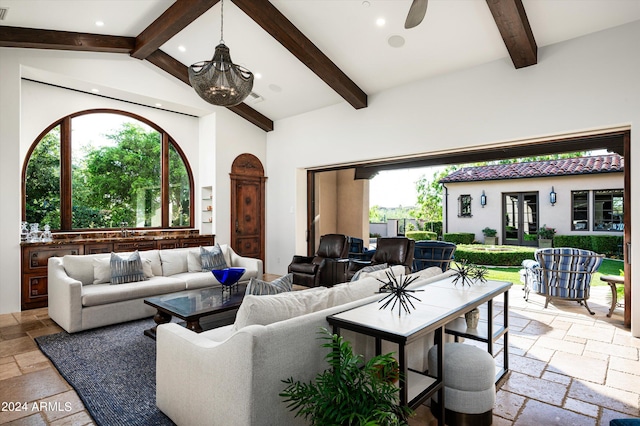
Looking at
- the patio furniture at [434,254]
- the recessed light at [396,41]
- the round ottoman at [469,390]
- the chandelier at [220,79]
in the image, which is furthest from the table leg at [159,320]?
the recessed light at [396,41]

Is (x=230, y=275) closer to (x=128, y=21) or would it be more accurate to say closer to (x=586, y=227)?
(x=128, y=21)

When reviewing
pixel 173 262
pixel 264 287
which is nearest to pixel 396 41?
pixel 264 287

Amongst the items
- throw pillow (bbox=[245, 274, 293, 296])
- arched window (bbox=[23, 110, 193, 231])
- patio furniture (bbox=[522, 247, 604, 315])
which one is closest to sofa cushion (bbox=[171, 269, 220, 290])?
arched window (bbox=[23, 110, 193, 231])

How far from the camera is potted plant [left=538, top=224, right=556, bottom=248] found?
9555mm

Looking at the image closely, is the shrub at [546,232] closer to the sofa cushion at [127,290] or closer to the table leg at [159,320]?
the sofa cushion at [127,290]

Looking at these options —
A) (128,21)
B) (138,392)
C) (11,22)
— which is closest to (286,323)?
(138,392)

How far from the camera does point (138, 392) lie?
2.61 meters

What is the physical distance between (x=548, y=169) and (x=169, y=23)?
10048 millimetres

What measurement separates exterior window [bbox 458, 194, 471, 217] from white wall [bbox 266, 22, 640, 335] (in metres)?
6.26

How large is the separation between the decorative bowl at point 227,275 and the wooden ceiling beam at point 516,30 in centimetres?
394

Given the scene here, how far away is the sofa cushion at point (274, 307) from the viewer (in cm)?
191

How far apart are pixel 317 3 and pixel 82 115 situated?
14.9 ft

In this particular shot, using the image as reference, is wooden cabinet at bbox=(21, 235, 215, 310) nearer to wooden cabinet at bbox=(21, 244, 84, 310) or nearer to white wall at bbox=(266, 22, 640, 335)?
wooden cabinet at bbox=(21, 244, 84, 310)

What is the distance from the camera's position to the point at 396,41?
473 cm
